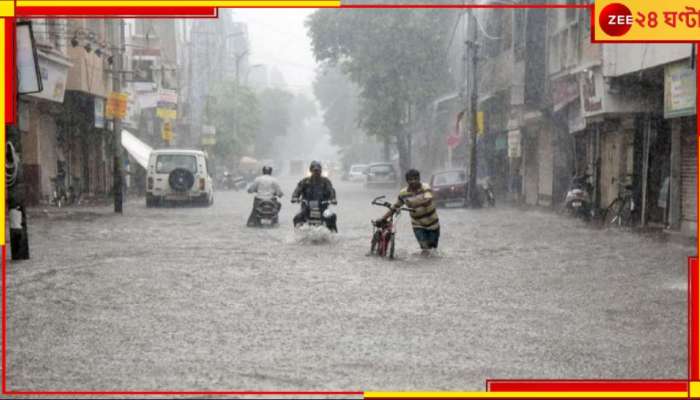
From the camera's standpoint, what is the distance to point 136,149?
3694 cm

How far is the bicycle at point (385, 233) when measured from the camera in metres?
14.1

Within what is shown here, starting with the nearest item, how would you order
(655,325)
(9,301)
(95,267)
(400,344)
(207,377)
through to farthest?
(207,377) < (400,344) < (655,325) < (9,301) < (95,267)

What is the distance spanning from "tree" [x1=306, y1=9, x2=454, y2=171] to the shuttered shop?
82.5 ft

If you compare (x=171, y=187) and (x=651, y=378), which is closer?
(x=651, y=378)

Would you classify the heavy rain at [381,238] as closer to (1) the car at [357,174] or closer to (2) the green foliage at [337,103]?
(1) the car at [357,174]

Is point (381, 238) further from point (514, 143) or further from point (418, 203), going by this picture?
point (514, 143)

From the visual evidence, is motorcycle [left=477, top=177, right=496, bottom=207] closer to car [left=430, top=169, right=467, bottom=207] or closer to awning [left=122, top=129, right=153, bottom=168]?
car [left=430, top=169, right=467, bottom=207]

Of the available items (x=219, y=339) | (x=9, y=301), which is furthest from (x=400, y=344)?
(x=9, y=301)

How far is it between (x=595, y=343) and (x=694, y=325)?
2.58 ft

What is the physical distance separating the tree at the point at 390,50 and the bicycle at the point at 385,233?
28906 mm

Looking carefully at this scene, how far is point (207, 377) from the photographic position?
19.5 ft

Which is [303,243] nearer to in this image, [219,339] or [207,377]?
[219,339]

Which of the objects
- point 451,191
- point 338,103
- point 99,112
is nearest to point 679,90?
point 451,191

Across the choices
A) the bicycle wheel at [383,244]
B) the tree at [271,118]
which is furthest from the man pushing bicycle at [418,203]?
the tree at [271,118]
